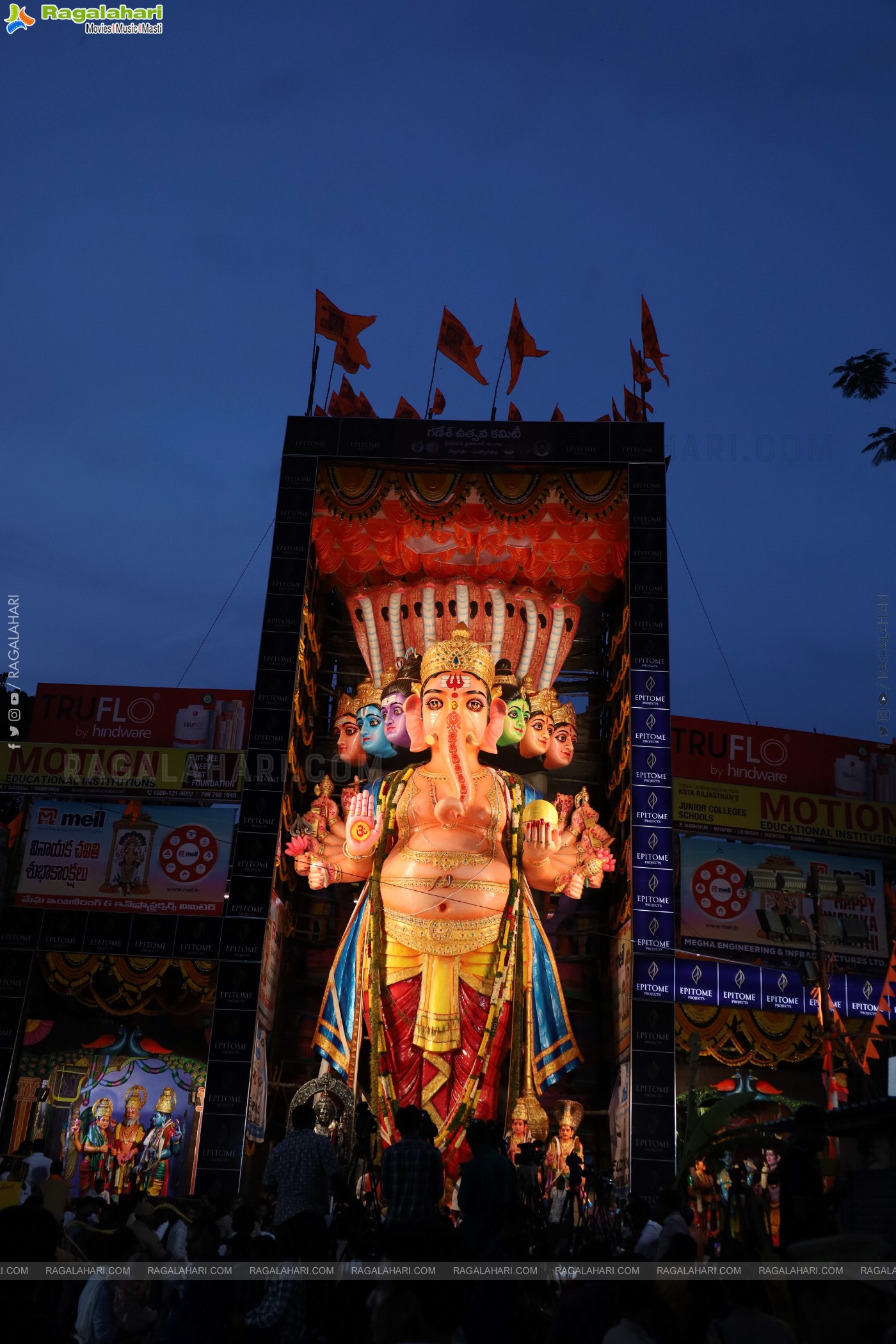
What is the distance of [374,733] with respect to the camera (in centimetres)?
2202

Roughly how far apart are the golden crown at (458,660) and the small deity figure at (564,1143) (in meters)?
7.04

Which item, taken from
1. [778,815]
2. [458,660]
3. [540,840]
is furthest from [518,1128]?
[778,815]

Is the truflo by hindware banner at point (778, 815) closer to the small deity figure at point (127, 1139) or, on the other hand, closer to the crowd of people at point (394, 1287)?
the small deity figure at point (127, 1139)

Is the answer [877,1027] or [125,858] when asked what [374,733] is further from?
[877,1027]

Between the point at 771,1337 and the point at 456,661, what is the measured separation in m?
16.7

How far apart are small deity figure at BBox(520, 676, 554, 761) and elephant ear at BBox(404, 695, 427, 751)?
202cm

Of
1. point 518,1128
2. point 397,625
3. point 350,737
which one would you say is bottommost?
point 518,1128

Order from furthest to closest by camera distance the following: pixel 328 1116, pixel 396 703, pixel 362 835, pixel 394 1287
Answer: pixel 396 703 < pixel 362 835 < pixel 328 1116 < pixel 394 1287

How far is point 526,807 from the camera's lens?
20.4 metres

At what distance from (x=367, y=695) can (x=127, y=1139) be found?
9.23m

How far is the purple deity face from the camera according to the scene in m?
21.8

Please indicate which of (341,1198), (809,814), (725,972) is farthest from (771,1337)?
(809,814)

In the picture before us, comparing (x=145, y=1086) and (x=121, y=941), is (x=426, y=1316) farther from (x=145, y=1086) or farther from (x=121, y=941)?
(x=145, y=1086)

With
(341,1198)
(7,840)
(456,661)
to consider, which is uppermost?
(456,661)
